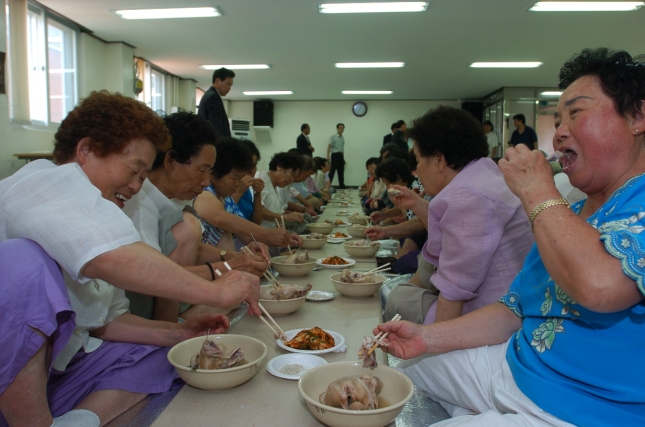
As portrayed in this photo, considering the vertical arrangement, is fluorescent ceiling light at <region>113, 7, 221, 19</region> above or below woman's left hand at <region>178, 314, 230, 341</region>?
above

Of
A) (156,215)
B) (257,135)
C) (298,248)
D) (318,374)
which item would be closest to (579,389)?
(318,374)

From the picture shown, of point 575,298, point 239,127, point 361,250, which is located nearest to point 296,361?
point 575,298

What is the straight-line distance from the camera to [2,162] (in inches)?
216

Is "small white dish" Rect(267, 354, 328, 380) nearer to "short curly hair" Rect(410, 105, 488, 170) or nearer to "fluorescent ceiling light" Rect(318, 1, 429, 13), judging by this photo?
"short curly hair" Rect(410, 105, 488, 170)

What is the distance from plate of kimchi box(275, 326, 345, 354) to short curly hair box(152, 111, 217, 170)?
105 cm

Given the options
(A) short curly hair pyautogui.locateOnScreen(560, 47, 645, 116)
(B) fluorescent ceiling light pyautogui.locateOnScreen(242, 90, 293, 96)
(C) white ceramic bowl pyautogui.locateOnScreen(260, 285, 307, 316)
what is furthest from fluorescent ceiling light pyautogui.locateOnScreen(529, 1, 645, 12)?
(B) fluorescent ceiling light pyautogui.locateOnScreen(242, 90, 293, 96)

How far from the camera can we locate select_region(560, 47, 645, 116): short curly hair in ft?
3.47

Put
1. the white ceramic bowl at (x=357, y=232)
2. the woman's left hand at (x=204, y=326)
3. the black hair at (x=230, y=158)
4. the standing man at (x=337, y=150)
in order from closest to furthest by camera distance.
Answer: the woman's left hand at (x=204, y=326) → the black hair at (x=230, y=158) → the white ceramic bowl at (x=357, y=232) → the standing man at (x=337, y=150)

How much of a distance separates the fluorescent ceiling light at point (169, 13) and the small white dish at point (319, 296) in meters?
5.11

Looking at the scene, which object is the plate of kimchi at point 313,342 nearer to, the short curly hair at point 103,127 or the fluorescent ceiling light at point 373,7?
the short curly hair at point 103,127

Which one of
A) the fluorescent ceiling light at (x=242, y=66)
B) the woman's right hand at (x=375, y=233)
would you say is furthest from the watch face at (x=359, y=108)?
the woman's right hand at (x=375, y=233)

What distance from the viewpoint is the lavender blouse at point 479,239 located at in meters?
1.59

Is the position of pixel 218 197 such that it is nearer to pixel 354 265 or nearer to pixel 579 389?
pixel 354 265

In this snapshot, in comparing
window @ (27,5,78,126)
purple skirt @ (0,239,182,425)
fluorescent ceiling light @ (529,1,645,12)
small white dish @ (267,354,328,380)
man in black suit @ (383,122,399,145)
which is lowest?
small white dish @ (267,354,328,380)
